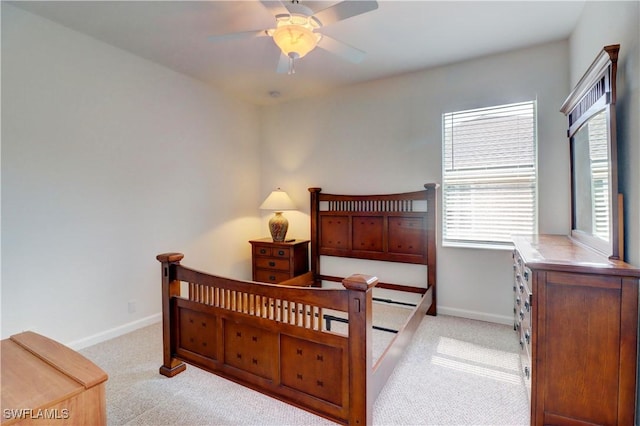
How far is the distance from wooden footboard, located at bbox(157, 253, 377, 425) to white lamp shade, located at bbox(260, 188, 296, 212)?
1827 mm

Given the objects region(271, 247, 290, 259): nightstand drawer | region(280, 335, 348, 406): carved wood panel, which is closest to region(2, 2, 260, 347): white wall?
region(271, 247, 290, 259): nightstand drawer

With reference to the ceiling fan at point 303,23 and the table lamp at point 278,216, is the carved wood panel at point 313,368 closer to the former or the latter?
the ceiling fan at point 303,23

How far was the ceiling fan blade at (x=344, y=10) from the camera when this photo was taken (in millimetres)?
1795

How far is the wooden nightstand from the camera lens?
3854 mm

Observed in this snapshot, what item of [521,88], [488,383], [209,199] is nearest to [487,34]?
[521,88]

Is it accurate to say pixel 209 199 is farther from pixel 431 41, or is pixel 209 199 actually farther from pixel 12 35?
pixel 431 41

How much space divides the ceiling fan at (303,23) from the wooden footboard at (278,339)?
1567 mm

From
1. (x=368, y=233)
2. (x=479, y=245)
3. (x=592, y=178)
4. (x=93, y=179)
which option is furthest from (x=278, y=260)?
(x=592, y=178)

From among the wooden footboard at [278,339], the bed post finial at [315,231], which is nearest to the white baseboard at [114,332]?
the wooden footboard at [278,339]

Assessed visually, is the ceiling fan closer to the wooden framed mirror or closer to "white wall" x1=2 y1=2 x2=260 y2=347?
the wooden framed mirror

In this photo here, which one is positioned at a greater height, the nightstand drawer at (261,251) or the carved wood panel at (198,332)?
the nightstand drawer at (261,251)

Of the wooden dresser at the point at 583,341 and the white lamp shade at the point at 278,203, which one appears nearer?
the wooden dresser at the point at 583,341

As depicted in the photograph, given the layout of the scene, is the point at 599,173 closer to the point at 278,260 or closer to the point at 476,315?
the point at 476,315
